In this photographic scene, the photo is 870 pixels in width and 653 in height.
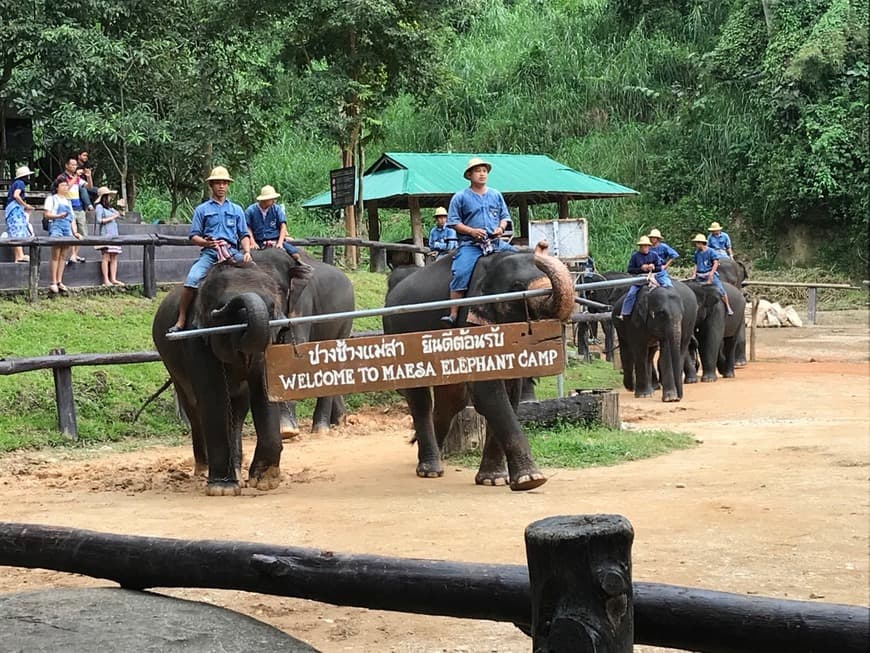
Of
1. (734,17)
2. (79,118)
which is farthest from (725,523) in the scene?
(734,17)

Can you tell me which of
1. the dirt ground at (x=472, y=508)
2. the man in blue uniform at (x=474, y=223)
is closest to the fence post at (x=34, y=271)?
the dirt ground at (x=472, y=508)

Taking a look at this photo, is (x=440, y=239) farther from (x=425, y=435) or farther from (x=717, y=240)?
(x=717, y=240)

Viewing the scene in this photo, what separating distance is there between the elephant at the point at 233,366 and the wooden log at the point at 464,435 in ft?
6.24

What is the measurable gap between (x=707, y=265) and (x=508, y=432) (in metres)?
10.9

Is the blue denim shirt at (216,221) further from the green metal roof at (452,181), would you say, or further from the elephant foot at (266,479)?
the green metal roof at (452,181)

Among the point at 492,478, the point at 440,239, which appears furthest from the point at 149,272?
the point at 492,478

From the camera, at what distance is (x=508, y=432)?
8539 millimetres

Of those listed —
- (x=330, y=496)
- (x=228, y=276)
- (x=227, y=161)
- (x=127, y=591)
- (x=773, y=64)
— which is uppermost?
(x=773, y=64)

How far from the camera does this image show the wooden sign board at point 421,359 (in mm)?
7902

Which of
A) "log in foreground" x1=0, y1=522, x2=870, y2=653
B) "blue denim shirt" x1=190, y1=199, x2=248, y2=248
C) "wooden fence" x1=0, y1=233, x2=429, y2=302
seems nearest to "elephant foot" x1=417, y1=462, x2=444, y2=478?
"blue denim shirt" x1=190, y1=199, x2=248, y2=248

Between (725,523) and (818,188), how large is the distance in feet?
64.6

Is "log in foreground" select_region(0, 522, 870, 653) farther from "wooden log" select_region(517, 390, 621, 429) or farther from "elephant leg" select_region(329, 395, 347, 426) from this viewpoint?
"elephant leg" select_region(329, 395, 347, 426)

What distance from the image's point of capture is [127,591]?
12.5ft

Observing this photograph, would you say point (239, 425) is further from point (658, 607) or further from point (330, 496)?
point (658, 607)
